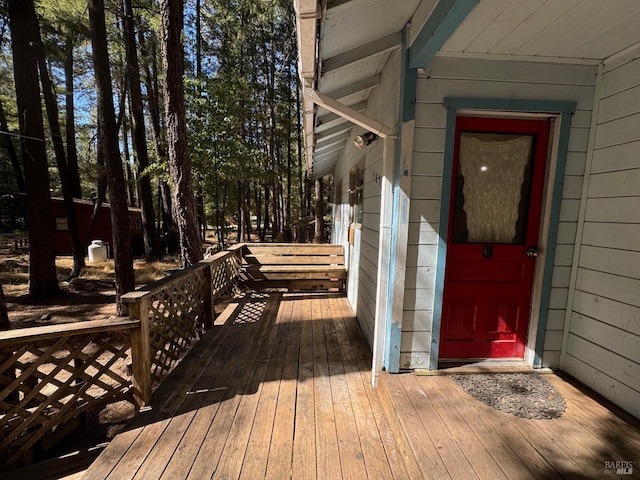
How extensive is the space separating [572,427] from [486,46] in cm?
231

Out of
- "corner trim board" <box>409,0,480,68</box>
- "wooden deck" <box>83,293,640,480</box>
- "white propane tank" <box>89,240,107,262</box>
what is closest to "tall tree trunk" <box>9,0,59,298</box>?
"white propane tank" <box>89,240,107,262</box>

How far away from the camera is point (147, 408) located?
213 cm

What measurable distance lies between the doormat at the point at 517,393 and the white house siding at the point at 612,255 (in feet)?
1.05

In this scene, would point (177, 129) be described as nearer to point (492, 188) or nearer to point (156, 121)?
point (492, 188)

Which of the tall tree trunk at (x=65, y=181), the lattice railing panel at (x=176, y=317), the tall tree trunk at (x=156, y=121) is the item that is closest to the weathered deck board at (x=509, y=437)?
the lattice railing panel at (x=176, y=317)

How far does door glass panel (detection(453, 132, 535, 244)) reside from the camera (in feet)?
7.05

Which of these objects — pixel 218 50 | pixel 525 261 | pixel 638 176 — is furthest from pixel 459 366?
pixel 218 50

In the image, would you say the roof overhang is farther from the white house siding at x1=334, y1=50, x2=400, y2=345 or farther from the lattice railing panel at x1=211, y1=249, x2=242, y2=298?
the lattice railing panel at x1=211, y1=249, x2=242, y2=298

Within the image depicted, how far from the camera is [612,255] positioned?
1.89 metres

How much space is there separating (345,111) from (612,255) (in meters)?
1.96

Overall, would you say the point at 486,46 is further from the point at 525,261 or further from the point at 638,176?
the point at 525,261

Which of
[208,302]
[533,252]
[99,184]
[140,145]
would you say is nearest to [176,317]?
[208,302]

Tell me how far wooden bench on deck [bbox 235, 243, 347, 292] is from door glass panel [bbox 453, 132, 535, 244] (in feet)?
10.2

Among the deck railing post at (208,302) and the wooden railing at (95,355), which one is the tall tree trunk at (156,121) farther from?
the wooden railing at (95,355)
